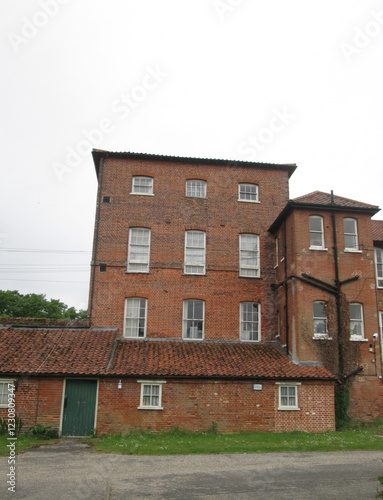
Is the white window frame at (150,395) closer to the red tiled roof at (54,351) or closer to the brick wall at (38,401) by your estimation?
the red tiled roof at (54,351)

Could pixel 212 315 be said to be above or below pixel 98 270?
below

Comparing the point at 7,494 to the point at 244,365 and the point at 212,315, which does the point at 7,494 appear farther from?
the point at 212,315

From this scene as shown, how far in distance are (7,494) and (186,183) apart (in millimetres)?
17103

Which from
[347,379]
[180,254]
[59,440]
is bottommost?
[59,440]

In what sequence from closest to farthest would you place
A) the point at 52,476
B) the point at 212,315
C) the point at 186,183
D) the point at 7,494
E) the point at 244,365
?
the point at 7,494
the point at 52,476
the point at 244,365
the point at 212,315
the point at 186,183

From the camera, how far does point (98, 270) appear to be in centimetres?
2138

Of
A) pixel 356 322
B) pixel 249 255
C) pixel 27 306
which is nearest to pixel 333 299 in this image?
pixel 356 322

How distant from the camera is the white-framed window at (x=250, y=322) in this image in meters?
21.2

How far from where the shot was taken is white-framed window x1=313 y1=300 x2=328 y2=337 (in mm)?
19016

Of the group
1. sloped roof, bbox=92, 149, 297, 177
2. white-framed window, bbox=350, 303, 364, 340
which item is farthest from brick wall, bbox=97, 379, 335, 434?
sloped roof, bbox=92, 149, 297, 177

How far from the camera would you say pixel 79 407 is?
16.5 meters

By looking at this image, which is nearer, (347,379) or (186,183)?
(347,379)

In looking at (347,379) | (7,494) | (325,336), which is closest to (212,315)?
(325,336)

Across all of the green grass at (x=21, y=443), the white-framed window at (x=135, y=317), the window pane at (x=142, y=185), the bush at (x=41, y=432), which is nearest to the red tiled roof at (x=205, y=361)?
the white-framed window at (x=135, y=317)
